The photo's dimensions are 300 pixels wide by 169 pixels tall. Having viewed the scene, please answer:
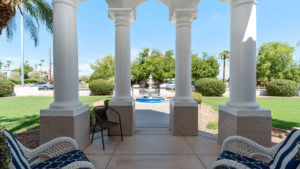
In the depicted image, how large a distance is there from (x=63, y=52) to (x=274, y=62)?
143 ft

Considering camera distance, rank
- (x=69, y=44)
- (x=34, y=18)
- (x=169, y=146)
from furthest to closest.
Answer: (x=34, y=18) < (x=169, y=146) < (x=69, y=44)

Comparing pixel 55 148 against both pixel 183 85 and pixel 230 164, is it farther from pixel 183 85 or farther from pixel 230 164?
pixel 183 85

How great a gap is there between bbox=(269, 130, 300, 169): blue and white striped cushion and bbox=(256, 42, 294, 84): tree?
131ft

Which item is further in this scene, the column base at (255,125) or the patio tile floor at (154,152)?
the column base at (255,125)

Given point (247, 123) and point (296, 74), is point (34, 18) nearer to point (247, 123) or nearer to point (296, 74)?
point (247, 123)

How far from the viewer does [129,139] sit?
176 inches

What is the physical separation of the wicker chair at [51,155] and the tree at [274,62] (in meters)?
41.8

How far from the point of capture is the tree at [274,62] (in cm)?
3353

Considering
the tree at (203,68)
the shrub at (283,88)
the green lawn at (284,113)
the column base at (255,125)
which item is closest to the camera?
the column base at (255,125)

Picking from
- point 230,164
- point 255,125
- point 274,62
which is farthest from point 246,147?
point 274,62

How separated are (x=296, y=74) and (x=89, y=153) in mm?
44645

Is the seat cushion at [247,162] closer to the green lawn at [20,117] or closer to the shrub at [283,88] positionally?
the green lawn at [20,117]

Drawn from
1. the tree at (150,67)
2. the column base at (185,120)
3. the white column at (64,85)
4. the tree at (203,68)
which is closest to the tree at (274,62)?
the tree at (203,68)

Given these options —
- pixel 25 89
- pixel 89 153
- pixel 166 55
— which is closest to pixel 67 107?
pixel 89 153
